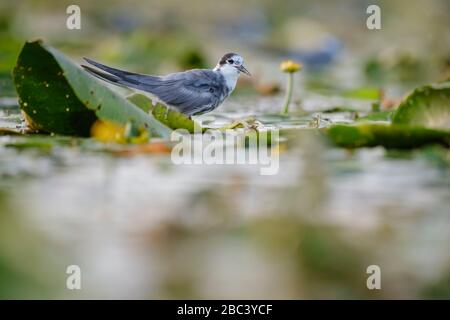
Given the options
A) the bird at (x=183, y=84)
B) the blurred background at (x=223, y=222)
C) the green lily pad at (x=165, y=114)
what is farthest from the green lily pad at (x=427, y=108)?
the bird at (x=183, y=84)

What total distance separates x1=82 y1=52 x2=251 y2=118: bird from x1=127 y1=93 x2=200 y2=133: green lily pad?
0.13m

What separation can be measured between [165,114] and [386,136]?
133 centimetres

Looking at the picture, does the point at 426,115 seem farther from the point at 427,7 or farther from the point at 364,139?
the point at 427,7

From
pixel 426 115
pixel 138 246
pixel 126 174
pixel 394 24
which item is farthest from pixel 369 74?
pixel 138 246

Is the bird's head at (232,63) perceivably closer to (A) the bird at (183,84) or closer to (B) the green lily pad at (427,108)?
(A) the bird at (183,84)

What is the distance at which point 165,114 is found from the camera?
5152 mm

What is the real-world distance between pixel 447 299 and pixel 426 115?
1.86 m

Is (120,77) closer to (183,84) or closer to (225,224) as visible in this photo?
(183,84)

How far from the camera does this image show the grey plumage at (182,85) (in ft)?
17.6

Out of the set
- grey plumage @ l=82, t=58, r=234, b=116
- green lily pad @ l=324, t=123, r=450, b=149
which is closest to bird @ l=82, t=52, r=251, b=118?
grey plumage @ l=82, t=58, r=234, b=116

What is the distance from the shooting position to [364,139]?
4379 millimetres

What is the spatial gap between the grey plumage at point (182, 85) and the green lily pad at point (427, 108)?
144 centimetres

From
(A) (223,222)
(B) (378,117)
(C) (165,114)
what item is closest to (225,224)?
(A) (223,222)

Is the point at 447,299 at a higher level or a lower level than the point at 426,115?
lower
